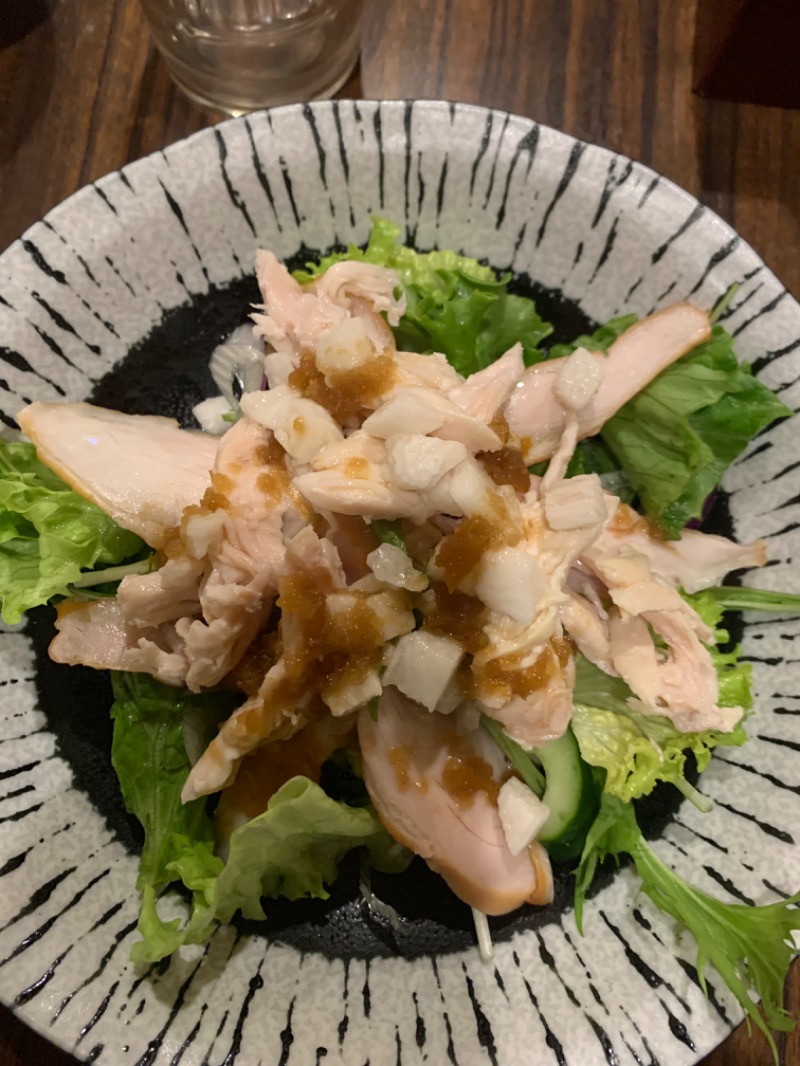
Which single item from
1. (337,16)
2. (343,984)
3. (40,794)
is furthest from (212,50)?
(343,984)

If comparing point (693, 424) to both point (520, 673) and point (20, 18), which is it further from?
point (20, 18)

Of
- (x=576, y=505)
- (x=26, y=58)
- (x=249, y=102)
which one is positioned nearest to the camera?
(x=576, y=505)

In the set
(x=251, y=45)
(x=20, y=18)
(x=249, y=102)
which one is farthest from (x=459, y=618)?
(x=20, y=18)

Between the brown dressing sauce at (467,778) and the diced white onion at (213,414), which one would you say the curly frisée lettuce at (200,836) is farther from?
the diced white onion at (213,414)

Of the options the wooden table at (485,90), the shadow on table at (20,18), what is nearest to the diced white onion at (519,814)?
the wooden table at (485,90)

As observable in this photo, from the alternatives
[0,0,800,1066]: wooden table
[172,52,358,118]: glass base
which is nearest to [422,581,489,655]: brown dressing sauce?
[0,0,800,1066]: wooden table

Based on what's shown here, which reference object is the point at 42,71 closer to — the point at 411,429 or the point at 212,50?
the point at 212,50

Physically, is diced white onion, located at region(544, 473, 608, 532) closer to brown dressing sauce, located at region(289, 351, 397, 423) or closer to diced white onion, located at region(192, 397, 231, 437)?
brown dressing sauce, located at region(289, 351, 397, 423)
